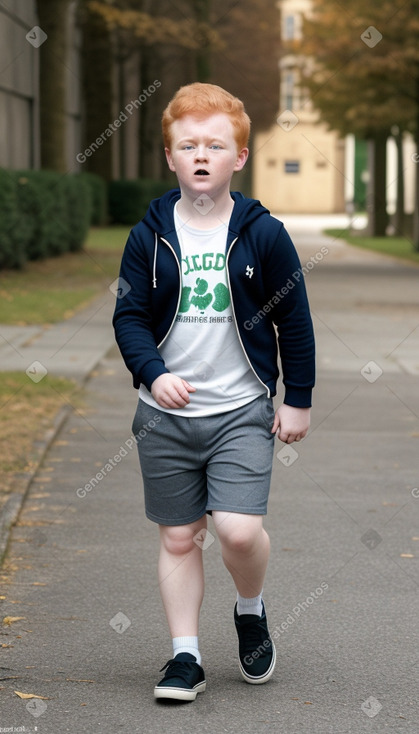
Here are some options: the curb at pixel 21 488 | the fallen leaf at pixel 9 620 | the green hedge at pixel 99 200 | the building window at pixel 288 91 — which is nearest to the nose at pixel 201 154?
the fallen leaf at pixel 9 620

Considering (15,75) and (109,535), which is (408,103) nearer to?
(15,75)

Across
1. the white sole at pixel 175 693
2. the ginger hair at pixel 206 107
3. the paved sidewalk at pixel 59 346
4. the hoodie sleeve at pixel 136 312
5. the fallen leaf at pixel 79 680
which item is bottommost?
the paved sidewalk at pixel 59 346

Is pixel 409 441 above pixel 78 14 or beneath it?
beneath

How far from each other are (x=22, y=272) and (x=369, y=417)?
13.4m

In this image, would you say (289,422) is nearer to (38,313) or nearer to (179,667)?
(179,667)

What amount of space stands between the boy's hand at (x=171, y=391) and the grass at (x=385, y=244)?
25874 millimetres

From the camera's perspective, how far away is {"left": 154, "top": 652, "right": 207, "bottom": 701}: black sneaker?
12.5ft

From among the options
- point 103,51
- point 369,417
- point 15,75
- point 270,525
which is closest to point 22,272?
point 15,75

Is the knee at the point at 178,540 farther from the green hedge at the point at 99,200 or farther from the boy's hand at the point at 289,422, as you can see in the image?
the green hedge at the point at 99,200

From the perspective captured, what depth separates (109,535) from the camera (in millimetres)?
5875

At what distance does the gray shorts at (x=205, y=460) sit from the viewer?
12.4ft

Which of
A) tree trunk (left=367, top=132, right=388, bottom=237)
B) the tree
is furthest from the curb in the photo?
tree trunk (left=367, top=132, right=388, bottom=237)

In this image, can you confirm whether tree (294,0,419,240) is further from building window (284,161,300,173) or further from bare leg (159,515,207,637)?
building window (284,161,300,173)

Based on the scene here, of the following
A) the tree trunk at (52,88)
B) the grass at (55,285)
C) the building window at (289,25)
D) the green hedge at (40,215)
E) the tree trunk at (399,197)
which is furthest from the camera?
the building window at (289,25)
